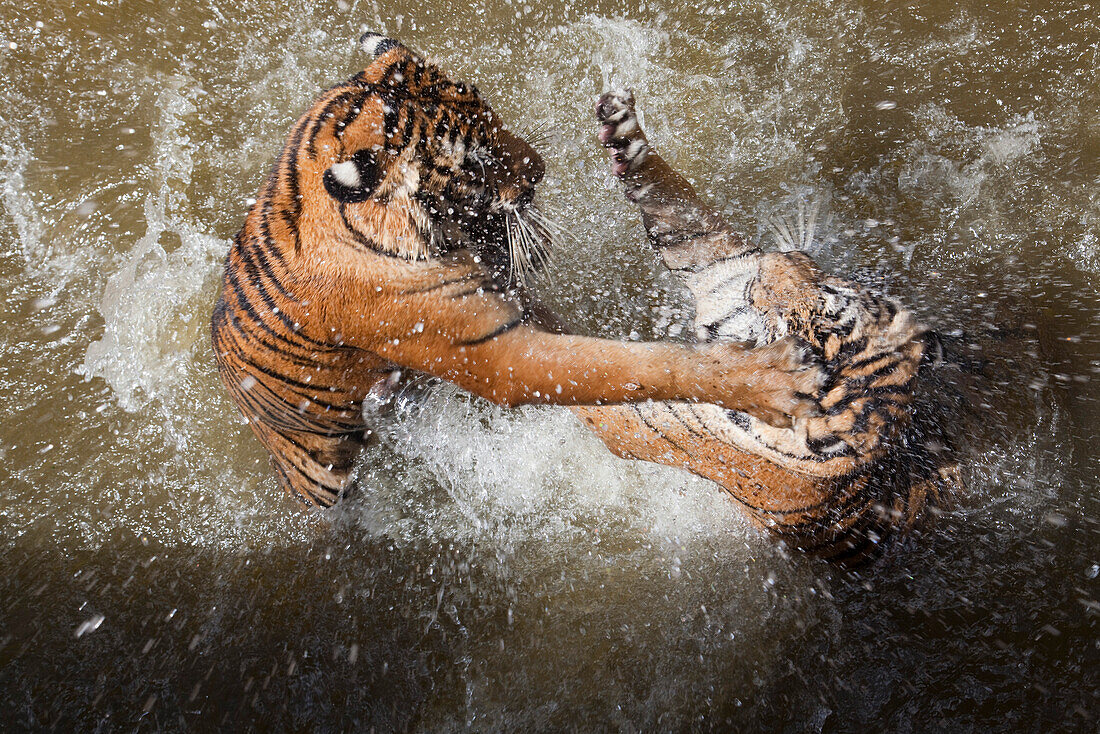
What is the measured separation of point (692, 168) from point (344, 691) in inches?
95.0

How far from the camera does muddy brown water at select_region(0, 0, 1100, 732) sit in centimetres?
198

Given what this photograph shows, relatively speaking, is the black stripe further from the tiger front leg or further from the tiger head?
the tiger front leg

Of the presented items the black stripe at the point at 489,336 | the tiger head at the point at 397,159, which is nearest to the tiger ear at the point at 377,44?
the tiger head at the point at 397,159

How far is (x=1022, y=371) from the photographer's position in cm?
227

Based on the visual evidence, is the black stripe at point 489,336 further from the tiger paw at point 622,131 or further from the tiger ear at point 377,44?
the tiger paw at point 622,131

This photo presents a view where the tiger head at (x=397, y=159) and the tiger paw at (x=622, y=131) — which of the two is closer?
the tiger head at (x=397, y=159)

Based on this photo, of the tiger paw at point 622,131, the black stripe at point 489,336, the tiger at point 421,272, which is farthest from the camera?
the tiger paw at point 622,131

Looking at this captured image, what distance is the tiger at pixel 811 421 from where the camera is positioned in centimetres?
143

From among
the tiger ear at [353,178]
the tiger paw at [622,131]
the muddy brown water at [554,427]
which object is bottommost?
the muddy brown water at [554,427]

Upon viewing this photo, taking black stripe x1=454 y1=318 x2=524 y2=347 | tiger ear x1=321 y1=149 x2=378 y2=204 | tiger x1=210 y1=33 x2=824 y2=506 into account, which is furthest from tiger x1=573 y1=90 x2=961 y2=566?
tiger ear x1=321 y1=149 x2=378 y2=204

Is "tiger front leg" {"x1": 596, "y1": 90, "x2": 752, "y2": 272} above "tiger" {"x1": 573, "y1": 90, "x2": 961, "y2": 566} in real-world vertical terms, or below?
above

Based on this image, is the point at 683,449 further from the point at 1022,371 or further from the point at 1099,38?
the point at 1099,38

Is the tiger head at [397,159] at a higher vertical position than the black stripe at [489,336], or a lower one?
higher

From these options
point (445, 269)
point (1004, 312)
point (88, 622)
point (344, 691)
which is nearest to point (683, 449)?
point (445, 269)
